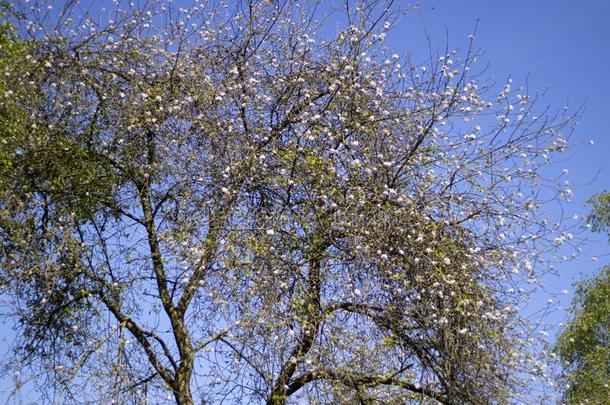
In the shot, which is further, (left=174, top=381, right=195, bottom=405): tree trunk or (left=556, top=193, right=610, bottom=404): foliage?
(left=556, top=193, right=610, bottom=404): foliage

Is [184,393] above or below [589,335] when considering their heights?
below

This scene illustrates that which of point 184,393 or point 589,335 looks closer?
point 184,393

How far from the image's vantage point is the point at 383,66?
405 inches

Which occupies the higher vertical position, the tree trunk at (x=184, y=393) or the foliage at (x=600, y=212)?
the foliage at (x=600, y=212)

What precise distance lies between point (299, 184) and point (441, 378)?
276 cm

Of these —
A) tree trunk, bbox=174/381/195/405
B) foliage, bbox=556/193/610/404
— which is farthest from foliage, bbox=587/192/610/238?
tree trunk, bbox=174/381/195/405

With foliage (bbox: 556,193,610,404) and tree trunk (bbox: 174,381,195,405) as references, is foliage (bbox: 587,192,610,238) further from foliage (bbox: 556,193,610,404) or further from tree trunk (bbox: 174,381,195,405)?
tree trunk (bbox: 174,381,195,405)

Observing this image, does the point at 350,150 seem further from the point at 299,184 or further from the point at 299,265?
the point at 299,265

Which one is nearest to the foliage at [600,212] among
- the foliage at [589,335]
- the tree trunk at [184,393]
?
the foliage at [589,335]

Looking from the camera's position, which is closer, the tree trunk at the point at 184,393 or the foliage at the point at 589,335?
the tree trunk at the point at 184,393

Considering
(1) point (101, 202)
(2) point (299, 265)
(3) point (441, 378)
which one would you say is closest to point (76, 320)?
(1) point (101, 202)

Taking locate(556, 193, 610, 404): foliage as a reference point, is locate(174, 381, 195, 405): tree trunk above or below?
below

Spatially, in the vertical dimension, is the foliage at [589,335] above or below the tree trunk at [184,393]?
above

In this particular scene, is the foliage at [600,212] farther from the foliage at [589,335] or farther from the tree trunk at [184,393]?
the tree trunk at [184,393]
